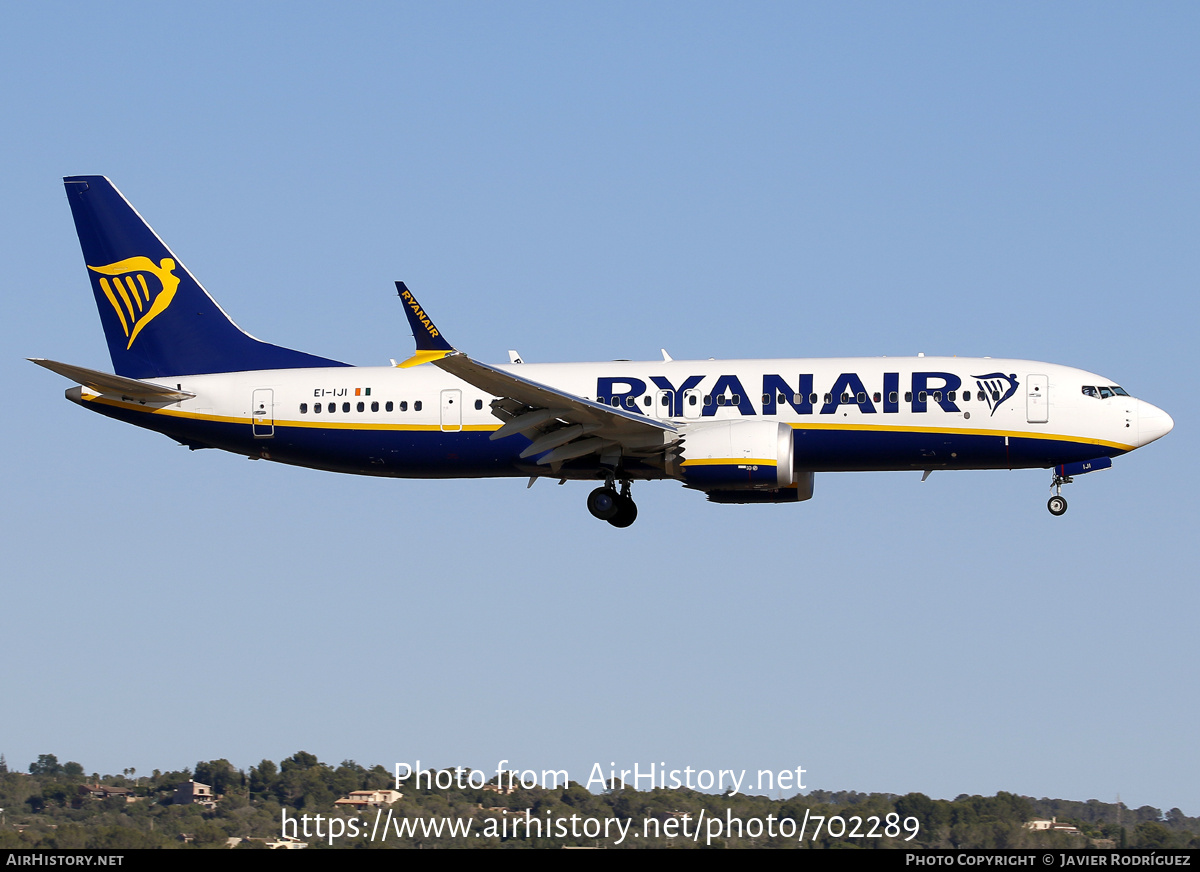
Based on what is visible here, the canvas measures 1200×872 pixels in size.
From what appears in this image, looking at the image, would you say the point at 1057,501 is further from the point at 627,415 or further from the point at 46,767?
the point at 46,767

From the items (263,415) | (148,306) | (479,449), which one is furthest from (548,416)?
(148,306)

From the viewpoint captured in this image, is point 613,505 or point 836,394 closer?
point 836,394

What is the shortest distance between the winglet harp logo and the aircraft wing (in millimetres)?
10706

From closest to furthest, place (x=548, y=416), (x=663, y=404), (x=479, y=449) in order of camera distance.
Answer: (x=548, y=416) → (x=663, y=404) → (x=479, y=449)

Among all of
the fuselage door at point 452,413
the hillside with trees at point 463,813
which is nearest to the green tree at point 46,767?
the hillside with trees at point 463,813

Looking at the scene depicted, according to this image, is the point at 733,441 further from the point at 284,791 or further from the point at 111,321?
the point at 284,791

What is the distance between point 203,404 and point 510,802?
17.8 metres

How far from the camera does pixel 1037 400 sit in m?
44.2

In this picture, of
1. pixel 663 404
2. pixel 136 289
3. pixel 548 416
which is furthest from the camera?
pixel 136 289

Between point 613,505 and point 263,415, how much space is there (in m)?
11.4

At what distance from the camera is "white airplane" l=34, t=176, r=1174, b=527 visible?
4381cm

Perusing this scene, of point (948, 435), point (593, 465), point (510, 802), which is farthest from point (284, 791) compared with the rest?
point (948, 435)

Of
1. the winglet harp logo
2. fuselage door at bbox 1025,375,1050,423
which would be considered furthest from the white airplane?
the winglet harp logo

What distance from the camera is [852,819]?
48875 mm
